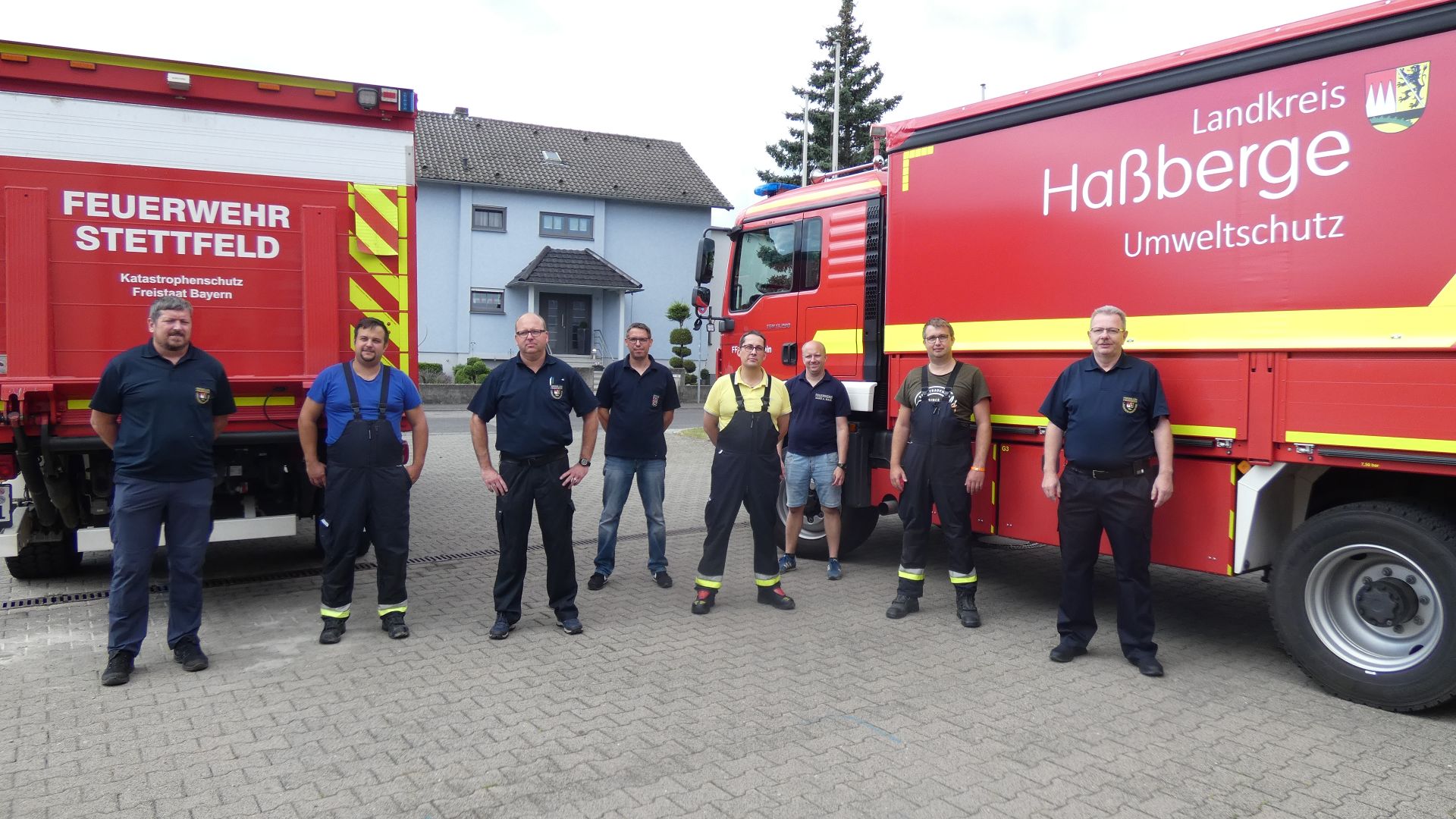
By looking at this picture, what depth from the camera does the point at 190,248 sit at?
5.74 metres

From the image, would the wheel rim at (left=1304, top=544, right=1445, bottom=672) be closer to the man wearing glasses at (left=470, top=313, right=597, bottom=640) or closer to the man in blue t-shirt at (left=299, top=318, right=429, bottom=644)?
the man wearing glasses at (left=470, top=313, right=597, bottom=640)

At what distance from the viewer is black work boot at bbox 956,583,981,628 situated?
5.58 meters

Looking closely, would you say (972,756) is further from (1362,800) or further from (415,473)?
(415,473)

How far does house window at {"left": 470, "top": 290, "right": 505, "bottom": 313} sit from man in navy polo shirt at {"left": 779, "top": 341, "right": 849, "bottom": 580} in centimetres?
2641

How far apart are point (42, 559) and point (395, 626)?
2.92 m

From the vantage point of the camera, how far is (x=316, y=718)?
412cm

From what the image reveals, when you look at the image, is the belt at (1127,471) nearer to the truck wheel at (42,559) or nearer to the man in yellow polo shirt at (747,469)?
the man in yellow polo shirt at (747,469)

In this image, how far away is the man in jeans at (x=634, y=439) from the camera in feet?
21.5

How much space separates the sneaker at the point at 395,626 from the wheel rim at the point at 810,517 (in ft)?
9.58

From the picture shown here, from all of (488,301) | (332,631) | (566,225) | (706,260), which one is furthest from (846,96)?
(332,631)

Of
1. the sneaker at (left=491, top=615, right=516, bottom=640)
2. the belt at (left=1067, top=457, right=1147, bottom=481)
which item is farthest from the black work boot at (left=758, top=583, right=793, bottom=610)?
the belt at (left=1067, top=457, right=1147, bottom=481)

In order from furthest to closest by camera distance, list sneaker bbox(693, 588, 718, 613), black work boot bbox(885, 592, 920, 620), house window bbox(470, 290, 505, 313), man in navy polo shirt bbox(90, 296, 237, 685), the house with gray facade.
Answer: house window bbox(470, 290, 505, 313), the house with gray facade, sneaker bbox(693, 588, 718, 613), black work boot bbox(885, 592, 920, 620), man in navy polo shirt bbox(90, 296, 237, 685)

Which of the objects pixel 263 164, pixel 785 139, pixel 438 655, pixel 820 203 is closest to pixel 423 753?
pixel 438 655

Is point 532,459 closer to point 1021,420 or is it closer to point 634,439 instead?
point 634,439
